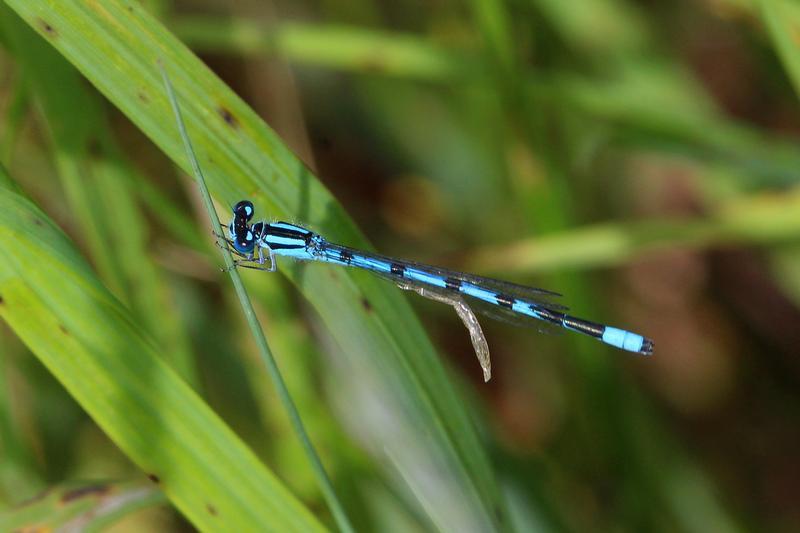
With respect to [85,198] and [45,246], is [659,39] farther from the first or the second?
[45,246]

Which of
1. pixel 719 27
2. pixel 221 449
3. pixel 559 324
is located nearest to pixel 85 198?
pixel 221 449

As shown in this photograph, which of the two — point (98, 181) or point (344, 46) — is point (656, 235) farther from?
point (98, 181)

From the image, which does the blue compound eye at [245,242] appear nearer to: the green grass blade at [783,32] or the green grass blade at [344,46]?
the green grass blade at [344,46]

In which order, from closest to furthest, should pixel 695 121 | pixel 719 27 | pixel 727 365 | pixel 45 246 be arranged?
pixel 45 246 → pixel 695 121 → pixel 727 365 → pixel 719 27

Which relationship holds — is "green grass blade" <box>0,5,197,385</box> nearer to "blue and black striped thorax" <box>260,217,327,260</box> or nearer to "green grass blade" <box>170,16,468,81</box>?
"blue and black striped thorax" <box>260,217,327,260</box>

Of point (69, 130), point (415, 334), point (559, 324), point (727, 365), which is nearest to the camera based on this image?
point (415, 334)

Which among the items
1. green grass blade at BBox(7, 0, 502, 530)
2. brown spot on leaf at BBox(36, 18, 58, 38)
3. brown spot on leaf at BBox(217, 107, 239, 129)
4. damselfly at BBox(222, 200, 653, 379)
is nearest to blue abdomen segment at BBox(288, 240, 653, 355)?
damselfly at BBox(222, 200, 653, 379)
